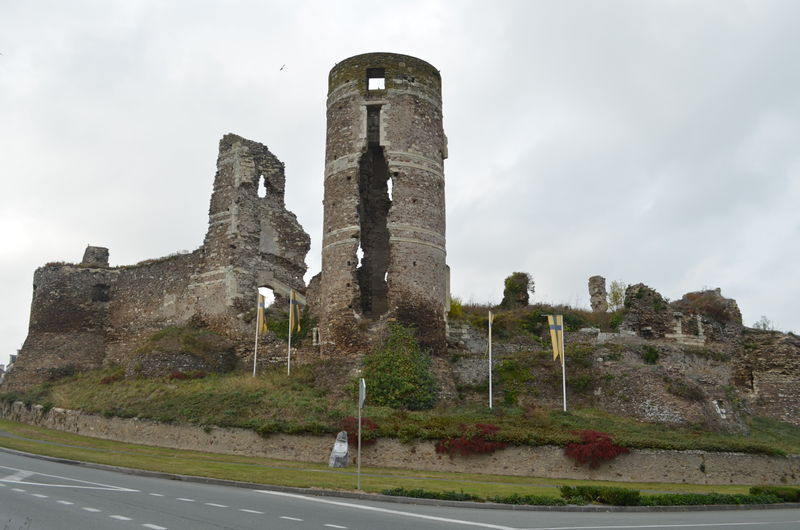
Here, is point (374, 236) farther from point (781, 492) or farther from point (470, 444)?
point (781, 492)

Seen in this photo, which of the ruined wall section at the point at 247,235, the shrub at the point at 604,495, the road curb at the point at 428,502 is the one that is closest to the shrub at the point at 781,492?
the road curb at the point at 428,502

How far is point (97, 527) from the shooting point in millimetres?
10320

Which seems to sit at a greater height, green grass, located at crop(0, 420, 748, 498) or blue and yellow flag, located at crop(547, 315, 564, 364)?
blue and yellow flag, located at crop(547, 315, 564, 364)

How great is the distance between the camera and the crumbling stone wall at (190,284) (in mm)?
38719

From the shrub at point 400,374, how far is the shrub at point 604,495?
10578 mm

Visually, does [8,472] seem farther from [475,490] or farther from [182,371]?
[182,371]

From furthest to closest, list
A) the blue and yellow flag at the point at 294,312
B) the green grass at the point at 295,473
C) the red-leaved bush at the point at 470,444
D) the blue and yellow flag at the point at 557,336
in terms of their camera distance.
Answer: the blue and yellow flag at the point at 294,312
the blue and yellow flag at the point at 557,336
the red-leaved bush at the point at 470,444
the green grass at the point at 295,473

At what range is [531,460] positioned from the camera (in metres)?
22.4

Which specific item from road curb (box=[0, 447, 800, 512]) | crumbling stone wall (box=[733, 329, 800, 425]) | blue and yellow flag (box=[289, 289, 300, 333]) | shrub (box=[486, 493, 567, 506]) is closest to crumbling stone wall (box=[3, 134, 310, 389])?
blue and yellow flag (box=[289, 289, 300, 333])

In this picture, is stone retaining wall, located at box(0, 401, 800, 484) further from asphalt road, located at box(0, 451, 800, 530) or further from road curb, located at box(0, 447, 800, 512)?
asphalt road, located at box(0, 451, 800, 530)

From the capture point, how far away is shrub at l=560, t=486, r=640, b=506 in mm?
16609

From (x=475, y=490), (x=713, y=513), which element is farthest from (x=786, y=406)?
(x=475, y=490)

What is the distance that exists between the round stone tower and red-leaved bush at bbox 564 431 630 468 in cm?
853

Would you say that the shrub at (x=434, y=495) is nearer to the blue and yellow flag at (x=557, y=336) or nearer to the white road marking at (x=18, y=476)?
the white road marking at (x=18, y=476)
